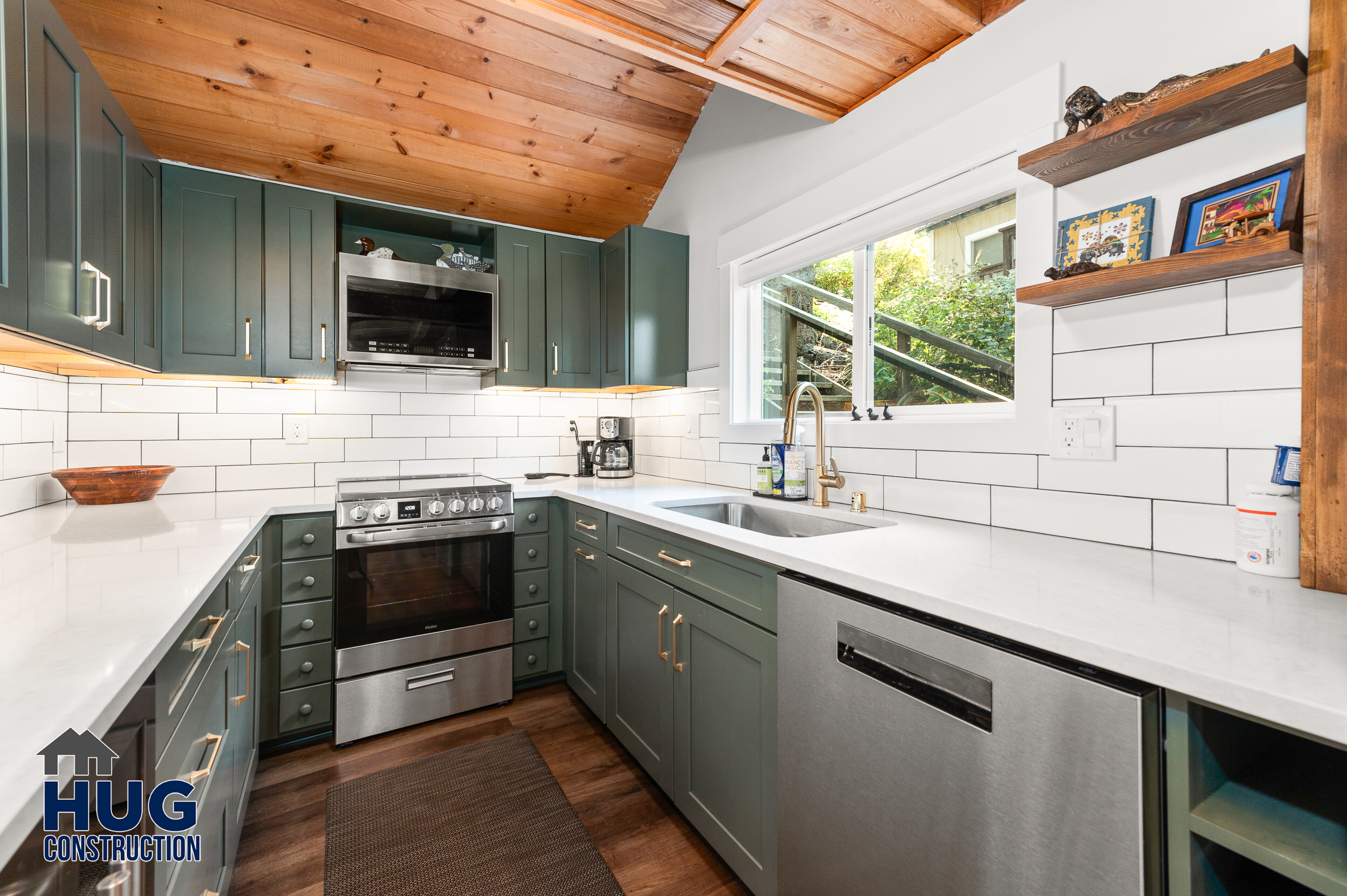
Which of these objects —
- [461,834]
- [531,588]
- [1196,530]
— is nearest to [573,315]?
[531,588]

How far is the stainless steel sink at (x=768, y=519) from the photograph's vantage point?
1.84 meters

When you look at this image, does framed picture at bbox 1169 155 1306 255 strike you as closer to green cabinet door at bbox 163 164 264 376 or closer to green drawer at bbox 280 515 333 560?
green drawer at bbox 280 515 333 560

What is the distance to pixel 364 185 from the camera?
8.82 ft

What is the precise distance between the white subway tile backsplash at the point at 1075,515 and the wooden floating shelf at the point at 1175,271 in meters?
0.45

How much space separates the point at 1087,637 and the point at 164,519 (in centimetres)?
234

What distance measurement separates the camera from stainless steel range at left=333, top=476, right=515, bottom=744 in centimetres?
219

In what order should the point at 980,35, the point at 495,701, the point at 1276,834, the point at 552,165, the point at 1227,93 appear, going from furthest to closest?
the point at 552,165 < the point at 495,701 < the point at 980,35 < the point at 1227,93 < the point at 1276,834

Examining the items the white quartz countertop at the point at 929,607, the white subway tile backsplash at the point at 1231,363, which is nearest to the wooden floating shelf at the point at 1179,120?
the white subway tile backsplash at the point at 1231,363

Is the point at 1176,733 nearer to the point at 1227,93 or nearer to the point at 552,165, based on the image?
the point at 1227,93

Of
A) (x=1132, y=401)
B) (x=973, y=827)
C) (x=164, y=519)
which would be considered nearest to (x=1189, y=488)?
(x=1132, y=401)

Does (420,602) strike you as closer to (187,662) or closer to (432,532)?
(432,532)

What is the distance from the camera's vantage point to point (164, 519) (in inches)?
70.2

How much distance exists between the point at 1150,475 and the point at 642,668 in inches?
58.3

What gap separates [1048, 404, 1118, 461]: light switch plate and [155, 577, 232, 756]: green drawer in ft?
5.86
